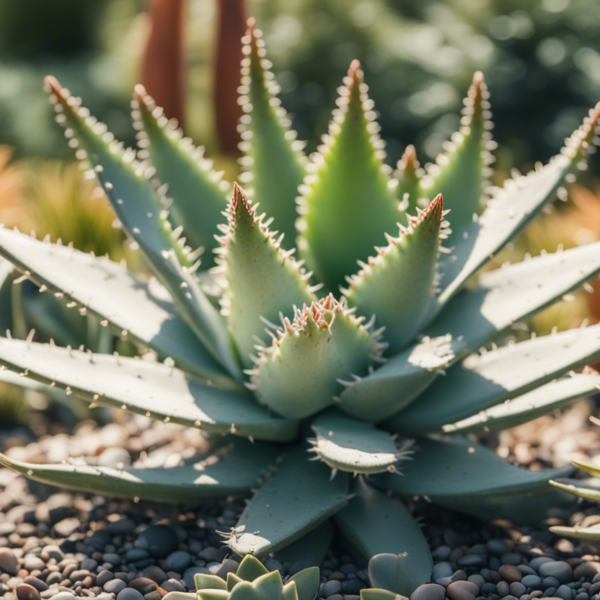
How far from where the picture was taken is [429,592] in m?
1.13

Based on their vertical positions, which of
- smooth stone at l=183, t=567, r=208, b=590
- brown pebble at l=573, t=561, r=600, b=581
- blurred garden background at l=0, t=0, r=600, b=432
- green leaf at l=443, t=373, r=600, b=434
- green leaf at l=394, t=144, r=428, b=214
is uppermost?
blurred garden background at l=0, t=0, r=600, b=432

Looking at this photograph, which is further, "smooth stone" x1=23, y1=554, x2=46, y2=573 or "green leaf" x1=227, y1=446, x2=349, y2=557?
"smooth stone" x1=23, y1=554, x2=46, y2=573

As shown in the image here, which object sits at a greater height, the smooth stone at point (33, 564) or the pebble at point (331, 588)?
the pebble at point (331, 588)

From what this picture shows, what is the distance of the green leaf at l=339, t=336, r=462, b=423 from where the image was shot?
117cm

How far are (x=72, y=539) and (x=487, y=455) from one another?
833mm

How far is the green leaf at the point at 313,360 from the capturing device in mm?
1147

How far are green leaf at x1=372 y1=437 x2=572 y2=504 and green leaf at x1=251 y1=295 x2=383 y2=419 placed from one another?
21 cm

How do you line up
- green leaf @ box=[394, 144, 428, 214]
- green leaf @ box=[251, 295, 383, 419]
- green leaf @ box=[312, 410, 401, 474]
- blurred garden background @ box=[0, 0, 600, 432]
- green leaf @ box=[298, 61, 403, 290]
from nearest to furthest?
1. green leaf @ box=[312, 410, 401, 474]
2. green leaf @ box=[251, 295, 383, 419]
3. green leaf @ box=[298, 61, 403, 290]
4. green leaf @ box=[394, 144, 428, 214]
5. blurred garden background @ box=[0, 0, 600, 432]

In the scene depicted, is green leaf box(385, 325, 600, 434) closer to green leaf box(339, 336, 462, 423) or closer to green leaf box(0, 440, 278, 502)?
green leaf box(339, 336, 462, 423)

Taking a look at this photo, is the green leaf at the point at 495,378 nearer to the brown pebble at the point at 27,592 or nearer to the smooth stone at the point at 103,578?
the smooth stone at the point at 103,578

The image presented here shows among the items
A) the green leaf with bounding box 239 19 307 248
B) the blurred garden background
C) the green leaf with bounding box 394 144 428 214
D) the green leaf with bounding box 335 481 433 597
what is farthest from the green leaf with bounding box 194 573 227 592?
the blurred garden background

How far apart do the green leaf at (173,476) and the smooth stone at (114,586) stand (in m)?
0.15

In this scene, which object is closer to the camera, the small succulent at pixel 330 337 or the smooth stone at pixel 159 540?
the small succulent at pixel 330 337

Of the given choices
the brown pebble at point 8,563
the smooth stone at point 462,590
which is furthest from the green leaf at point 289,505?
the brown pebble at point 8,563
